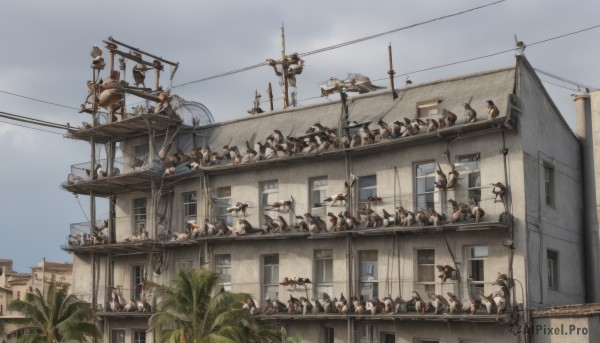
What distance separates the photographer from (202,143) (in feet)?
151

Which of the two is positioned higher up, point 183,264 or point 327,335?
point 183,264

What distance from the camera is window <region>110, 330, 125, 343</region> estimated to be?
47.1 m

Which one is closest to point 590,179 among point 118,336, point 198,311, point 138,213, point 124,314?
point 198,311

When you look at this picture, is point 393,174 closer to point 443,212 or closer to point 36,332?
point 443,212

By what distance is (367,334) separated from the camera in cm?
3784

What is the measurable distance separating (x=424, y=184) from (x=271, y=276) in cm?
908

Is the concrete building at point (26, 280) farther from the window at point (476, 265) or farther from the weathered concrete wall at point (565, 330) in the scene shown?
the weathered concrete wall at point (565, 330)

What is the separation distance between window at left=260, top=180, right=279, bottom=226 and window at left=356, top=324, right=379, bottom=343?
275 inches

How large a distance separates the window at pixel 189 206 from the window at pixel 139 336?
6.17 meters

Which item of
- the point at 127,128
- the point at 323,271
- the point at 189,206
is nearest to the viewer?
the point at 323,271

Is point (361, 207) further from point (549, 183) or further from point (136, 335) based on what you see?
point (136, 335)

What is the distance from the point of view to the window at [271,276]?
41.4 meters

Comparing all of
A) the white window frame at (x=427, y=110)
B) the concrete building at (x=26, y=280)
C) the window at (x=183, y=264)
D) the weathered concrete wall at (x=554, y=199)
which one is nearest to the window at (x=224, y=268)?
the window at (x=183, y=264)

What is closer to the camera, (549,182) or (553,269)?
(553,269)
